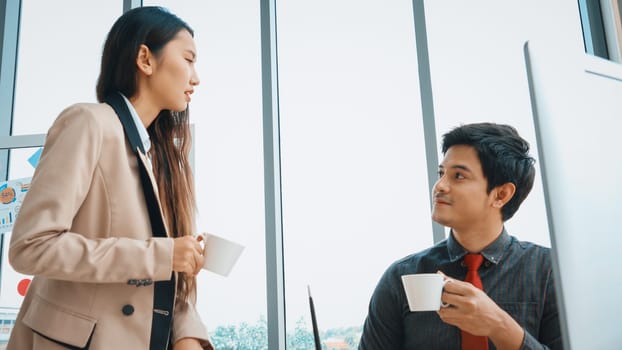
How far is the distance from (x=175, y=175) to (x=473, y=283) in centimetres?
82

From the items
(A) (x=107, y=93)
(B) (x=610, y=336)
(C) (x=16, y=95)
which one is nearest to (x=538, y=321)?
(B) (x=610, y=336)

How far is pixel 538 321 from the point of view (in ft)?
4.47

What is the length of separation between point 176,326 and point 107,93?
1.84 feet

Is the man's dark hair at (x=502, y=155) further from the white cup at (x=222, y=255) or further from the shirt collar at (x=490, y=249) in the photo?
the white cup at (x=222, y=255)

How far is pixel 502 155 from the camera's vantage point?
5.19ft

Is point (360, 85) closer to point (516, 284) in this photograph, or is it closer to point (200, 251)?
point (516, 284)

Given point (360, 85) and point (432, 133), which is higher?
point (360, 85)

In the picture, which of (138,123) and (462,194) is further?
(462,194)

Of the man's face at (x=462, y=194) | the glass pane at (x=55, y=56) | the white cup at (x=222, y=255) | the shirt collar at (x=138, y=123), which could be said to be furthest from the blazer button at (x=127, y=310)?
the glass pane at (x=55, y=56)

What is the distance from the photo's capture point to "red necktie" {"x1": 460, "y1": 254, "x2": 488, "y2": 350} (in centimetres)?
131

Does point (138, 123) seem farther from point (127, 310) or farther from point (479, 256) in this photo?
point (479, 256)

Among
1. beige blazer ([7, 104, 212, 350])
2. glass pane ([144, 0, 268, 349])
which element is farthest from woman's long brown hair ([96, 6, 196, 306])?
glass pane ([144, 0, 268, 349])

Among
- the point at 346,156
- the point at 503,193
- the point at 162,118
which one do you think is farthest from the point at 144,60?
the point at 346,156

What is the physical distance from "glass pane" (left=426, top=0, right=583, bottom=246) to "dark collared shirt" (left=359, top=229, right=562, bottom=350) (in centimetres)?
106
